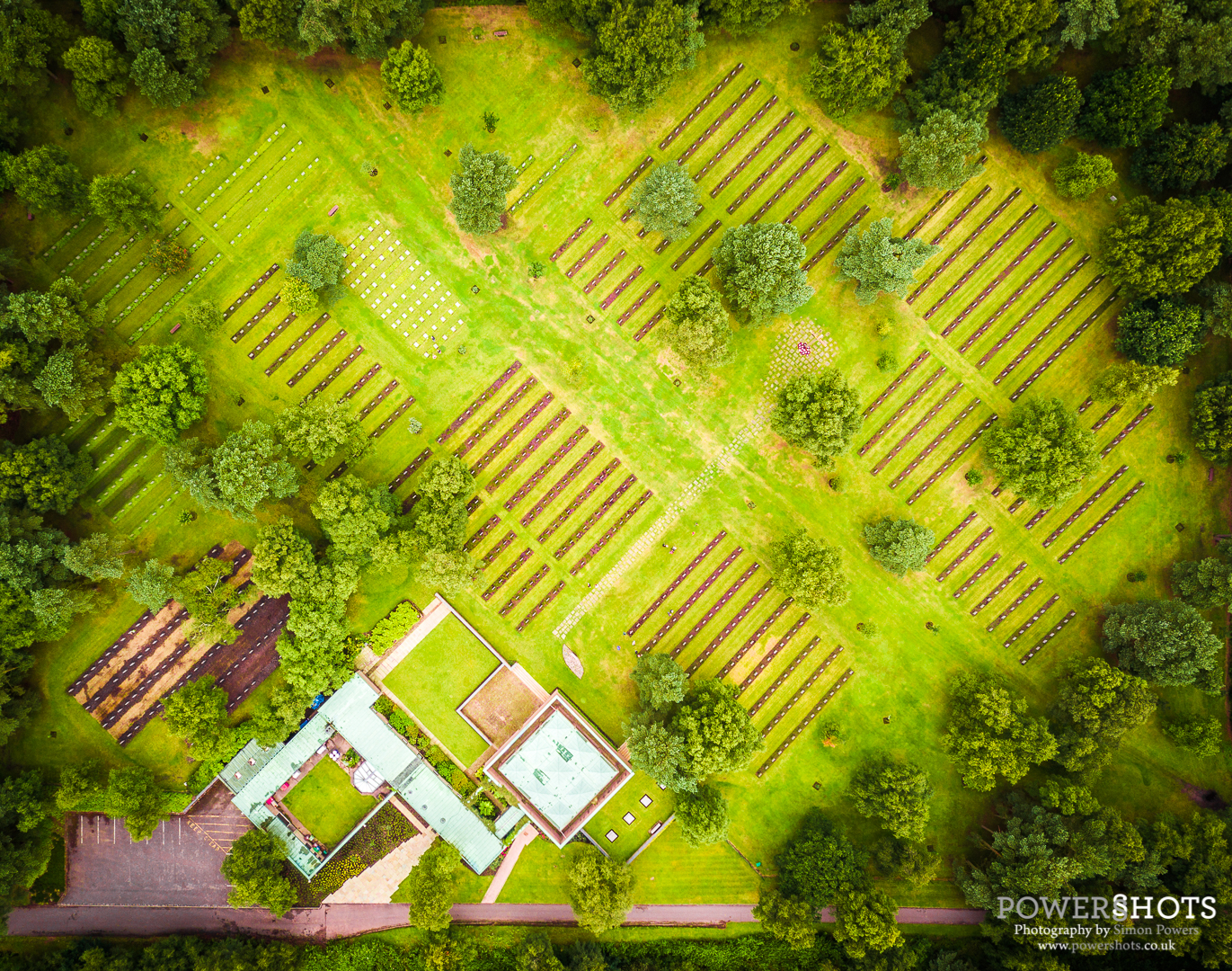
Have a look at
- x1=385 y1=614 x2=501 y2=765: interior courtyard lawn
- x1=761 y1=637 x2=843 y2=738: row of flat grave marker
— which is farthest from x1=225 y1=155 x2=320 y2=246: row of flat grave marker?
x1=761 y1=637 x2=843 y2=738: row of flat grave marker

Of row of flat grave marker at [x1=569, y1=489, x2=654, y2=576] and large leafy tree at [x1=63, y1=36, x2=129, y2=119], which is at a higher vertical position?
large leafy tree at [x1=63, y1=36, x2=129, y2=119]

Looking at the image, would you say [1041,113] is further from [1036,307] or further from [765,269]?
[765,269]

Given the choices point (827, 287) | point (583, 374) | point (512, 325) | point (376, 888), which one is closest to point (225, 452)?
point (512, 325)

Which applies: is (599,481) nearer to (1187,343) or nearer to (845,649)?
(845,649)

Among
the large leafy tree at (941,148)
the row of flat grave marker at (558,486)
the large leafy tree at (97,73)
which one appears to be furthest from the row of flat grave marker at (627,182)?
the large leafy tree at (97,73)

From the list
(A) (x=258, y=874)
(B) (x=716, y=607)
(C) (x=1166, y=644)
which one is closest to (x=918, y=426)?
(B) (x=716, y=607)

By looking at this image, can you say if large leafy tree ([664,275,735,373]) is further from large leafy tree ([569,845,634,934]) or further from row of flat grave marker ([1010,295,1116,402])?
large leafy tree ([569,845,634,934])
